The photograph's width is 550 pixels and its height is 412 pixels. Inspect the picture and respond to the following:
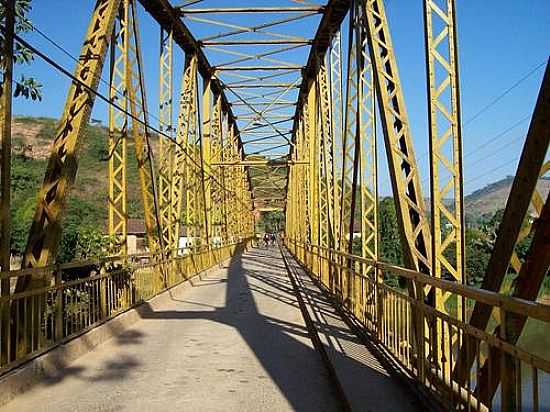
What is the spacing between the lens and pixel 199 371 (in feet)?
24.8

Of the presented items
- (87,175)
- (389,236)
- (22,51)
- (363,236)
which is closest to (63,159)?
(22,51)

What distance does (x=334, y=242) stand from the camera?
1781 cm

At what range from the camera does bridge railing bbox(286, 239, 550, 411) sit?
364 cm

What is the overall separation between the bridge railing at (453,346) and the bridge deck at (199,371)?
0.61 meters

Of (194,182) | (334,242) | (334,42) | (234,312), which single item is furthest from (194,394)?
(194,182)

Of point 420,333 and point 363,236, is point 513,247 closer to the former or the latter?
point 420,333

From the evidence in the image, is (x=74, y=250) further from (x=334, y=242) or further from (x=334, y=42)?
(x=334, y=42)

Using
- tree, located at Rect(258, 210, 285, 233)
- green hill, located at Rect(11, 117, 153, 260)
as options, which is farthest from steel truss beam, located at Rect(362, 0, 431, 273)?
tree, located at Rect(258, 210, 285, 233)

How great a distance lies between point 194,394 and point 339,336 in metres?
3.81

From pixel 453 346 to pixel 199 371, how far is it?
301 centimetres

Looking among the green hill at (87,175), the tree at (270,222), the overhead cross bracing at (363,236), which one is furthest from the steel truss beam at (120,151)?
the tree at (270,222)

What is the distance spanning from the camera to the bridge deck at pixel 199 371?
607cm

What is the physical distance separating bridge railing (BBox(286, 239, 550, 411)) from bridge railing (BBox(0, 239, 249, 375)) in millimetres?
3772

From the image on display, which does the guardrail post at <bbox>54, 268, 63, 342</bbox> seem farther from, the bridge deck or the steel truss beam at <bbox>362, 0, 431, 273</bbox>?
the steel truss beam at <bbox>362, 0, 431, 273</bbox>
